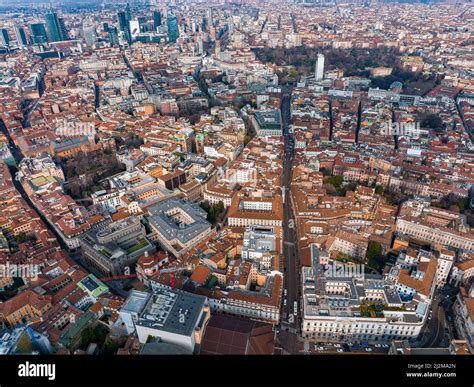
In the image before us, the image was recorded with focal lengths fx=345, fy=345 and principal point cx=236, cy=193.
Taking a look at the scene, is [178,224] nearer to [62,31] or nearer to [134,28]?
[134,28]

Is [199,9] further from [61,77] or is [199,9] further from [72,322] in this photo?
[72,322]

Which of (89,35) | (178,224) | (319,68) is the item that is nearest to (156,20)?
(89,35)

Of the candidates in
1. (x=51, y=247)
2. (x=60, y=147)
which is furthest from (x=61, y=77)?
(x=51, y=247)

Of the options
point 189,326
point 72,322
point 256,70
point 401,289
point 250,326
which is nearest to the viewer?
point 189,326

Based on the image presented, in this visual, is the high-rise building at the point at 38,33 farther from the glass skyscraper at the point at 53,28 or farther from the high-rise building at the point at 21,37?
the high-rise building at the point at 21,37

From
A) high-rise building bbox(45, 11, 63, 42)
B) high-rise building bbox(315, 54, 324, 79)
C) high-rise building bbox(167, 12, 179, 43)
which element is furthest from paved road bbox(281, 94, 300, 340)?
high-rise building bbox(45, 11, 63, 42)

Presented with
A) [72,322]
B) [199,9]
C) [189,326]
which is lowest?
[72,322]
